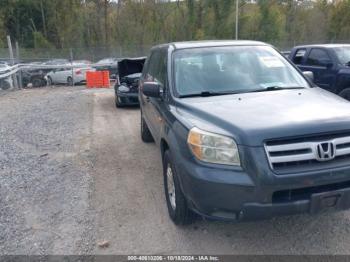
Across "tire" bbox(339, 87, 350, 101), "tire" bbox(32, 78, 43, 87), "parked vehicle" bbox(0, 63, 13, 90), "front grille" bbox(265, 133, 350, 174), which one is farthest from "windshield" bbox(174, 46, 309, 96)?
"tire" bbox(32, 78, 43, 87)

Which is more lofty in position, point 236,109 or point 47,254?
point 236,109

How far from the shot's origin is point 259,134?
3184mm

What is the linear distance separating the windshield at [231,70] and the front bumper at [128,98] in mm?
6623

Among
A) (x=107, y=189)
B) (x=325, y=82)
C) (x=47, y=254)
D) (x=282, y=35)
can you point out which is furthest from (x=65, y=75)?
(x=282, y=35)

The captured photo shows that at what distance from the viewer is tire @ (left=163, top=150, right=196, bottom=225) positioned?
385 cm

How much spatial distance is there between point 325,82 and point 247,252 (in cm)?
648

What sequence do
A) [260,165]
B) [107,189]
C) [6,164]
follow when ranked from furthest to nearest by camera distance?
1. [6,164]
2. [107,189]
3. [260,165]

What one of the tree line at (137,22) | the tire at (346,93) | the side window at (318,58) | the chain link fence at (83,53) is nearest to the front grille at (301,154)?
the tire at (346,93)

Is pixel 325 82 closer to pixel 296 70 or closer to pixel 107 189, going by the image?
pixel 296 70

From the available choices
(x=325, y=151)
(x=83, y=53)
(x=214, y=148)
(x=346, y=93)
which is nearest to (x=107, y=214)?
(x=214, y=148)

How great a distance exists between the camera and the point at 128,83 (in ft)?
38.5

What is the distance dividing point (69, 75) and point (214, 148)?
63.4 feet

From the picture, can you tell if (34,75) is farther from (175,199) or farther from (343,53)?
(175,199)

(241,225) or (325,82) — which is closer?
(241,225)
